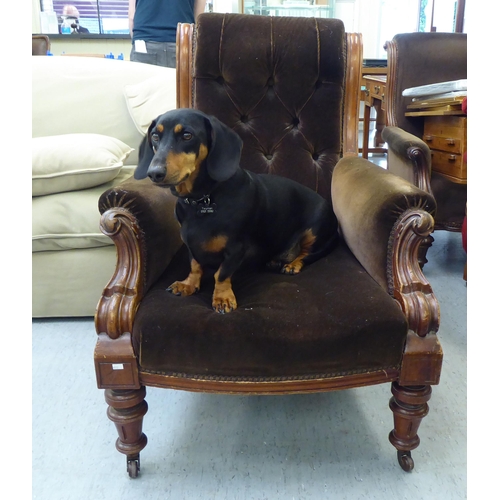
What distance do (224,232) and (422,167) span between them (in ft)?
3.65

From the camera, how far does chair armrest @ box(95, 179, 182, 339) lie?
1.01 metres

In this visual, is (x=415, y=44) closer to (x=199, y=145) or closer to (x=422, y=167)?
(x=422, y=167)

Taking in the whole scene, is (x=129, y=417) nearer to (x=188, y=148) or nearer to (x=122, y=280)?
(x=122, y=280)

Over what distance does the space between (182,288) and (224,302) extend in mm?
139

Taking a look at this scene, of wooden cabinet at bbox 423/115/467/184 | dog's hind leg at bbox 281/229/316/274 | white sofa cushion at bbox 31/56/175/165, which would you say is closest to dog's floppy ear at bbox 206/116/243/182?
dog's hind leg at bbox 281/229/316/274

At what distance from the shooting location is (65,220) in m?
1.73

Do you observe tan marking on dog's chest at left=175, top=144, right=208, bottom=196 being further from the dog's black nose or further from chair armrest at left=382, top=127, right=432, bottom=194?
chair armrest at left=382, top=127, right=432, bottom=194

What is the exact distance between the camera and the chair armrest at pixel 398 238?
3.32ft

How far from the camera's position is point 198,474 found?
1.14 metres

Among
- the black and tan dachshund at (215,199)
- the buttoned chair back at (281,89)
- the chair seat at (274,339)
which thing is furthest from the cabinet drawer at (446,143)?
the chair seat at (274,339)

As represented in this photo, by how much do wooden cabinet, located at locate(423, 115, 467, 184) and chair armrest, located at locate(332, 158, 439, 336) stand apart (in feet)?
3.09

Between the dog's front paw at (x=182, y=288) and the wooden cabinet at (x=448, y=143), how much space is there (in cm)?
140

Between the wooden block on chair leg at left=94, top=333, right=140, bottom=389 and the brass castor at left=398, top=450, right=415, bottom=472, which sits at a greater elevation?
the wooden block on chair leg at left=94, top=333, right=140, bottom=389

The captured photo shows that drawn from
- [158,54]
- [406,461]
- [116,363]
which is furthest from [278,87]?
[158,54]
